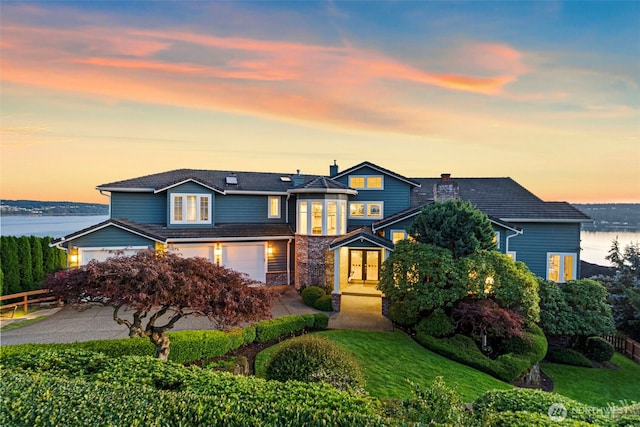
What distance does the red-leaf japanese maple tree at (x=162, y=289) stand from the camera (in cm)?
714

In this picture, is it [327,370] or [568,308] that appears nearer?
[327,370]

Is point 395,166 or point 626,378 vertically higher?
point 395,166

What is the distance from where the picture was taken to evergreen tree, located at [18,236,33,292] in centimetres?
1452

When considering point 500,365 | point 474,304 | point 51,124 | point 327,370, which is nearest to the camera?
point 327,370

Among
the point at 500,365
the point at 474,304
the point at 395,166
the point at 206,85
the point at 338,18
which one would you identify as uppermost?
the point at 338,18

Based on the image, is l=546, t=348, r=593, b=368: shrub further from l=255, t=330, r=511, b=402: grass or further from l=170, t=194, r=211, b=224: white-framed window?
l=170, t=194, r=211, b=224: white-framed window

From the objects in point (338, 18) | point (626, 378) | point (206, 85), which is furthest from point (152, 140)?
point (626, 378)

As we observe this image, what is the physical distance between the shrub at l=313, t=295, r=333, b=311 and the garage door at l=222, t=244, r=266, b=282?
508 centimetres

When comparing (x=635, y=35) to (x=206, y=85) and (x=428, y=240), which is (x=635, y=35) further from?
(x=206, y=85)

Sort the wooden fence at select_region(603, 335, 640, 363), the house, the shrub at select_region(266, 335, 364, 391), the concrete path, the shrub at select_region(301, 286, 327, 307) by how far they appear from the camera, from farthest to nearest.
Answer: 1. the house
2. the shrub at select_region(301, 286, 327, 307)
3. the wooden fence at select_region(603, 335, 640, 363)
4. the concrete path
5. the shrub at select_region(266, 335, 364, 391)

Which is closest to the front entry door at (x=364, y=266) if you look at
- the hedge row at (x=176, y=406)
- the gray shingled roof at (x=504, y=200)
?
the gray shingled roof at (x=504, y=200)

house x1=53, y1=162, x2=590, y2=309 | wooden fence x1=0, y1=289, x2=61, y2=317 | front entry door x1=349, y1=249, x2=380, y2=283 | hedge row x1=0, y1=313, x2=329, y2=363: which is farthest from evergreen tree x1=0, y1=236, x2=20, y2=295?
front entry door x1=349, y1=249, x2=380, y2=283

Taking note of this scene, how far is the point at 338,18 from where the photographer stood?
11.2 metres

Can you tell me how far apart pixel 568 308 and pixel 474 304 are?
18.4ft
